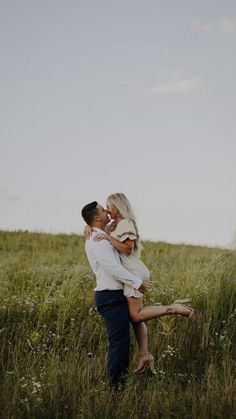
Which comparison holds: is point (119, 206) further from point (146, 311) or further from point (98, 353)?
point (98, 353)

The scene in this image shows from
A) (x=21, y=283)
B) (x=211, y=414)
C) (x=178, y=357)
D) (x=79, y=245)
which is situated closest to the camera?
(x=211, y=414)

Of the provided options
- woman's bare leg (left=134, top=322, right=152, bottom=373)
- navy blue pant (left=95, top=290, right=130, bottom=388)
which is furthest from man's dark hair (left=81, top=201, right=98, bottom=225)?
woman's bare leg (left=134, top=322, right=152, bottom=373)

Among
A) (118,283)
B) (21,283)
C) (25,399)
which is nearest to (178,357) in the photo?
(118,283)

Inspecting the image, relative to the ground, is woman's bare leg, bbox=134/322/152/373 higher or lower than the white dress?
lower

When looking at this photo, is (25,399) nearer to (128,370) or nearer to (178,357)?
(128,370)

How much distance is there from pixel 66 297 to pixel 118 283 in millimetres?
2886

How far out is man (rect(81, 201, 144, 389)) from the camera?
18.2 ft

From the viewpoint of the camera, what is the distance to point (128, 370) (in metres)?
5.84

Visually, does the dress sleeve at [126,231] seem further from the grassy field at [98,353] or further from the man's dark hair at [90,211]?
the grassy field at [98,353]

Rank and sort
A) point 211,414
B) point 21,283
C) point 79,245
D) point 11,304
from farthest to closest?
point 79,245, point 21,283, point 11,304, point 211,414

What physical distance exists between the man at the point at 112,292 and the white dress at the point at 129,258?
0.27 feet

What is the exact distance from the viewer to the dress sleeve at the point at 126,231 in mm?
5574

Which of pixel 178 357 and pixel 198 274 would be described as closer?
pixel 178 357

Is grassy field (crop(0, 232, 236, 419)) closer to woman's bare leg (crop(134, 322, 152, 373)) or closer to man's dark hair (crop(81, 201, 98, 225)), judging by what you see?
woman's bare leg (crop(134, 322, 152, 373))
